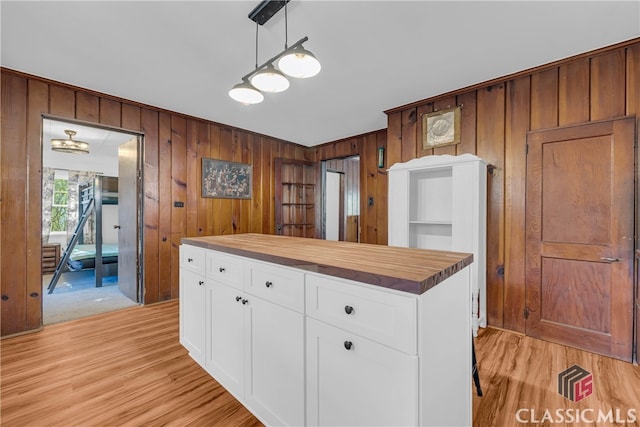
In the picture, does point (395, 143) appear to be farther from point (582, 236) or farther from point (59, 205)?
point (59, 205)

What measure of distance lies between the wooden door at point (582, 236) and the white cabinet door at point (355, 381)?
2.34m

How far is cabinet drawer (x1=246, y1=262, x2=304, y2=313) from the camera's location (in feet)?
4.22

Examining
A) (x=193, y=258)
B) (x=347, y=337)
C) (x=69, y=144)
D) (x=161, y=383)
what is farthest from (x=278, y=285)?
(x=69, y=144)

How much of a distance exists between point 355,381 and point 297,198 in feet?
14.0

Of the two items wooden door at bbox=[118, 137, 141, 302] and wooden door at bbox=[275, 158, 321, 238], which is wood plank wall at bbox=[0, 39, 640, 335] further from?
wooden door at bbox=[275, 158, 321, 238]

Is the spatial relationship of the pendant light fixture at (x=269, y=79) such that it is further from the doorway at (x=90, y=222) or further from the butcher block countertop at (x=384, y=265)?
the doorway at (x=90, y=222)

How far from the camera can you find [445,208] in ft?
10.1

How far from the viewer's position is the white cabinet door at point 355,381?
94cm

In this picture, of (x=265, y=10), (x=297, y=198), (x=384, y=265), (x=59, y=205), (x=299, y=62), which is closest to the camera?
(x=384, y=265)

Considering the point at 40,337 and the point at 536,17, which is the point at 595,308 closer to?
the point at 536,17

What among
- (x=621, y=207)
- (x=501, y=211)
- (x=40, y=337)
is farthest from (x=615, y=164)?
(x=40, y=337)

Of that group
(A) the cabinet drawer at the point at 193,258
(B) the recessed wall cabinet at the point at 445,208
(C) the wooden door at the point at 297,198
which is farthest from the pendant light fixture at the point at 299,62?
(C) the wooden door at the point at 297,198

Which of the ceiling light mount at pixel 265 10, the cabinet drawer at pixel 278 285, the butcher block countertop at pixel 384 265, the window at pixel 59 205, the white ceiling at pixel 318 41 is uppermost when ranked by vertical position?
the white ceiling at pixel 318 41

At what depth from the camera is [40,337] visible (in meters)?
2.55
